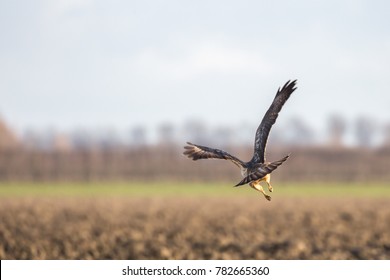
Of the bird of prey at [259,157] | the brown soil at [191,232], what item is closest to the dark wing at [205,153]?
the bird of prey at [259,157]

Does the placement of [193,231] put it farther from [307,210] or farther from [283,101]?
[283,101]

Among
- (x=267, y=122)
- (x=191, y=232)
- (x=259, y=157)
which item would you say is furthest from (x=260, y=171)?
(x=191, y=232)

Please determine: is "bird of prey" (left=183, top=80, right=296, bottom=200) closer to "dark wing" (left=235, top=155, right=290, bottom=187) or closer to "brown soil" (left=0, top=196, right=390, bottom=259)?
"dark wing" (left=235, top=155, right=290, bottom=187)

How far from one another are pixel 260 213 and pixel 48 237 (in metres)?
16.8

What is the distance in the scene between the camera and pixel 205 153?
244cm

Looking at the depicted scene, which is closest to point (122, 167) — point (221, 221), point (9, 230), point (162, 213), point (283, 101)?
point (162, 213)

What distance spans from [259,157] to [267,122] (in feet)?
0.44

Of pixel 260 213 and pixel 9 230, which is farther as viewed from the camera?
pixel 260 213

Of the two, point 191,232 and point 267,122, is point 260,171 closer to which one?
point 267,122

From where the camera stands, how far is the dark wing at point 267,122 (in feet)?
7.66

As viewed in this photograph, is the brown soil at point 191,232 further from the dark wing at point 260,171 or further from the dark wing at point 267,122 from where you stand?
the dark wing at point 260,171

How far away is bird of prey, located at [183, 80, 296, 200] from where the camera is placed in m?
2.30

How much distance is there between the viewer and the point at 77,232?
29078mm

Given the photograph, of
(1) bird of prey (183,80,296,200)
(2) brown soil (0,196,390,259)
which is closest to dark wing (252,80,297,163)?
(1) bird of prey (183,80,296,200)
